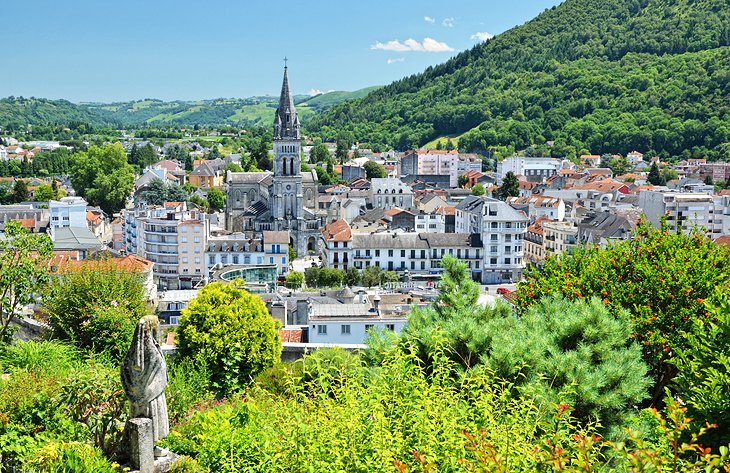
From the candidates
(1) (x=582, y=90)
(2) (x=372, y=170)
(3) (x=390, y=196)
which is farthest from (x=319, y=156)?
(1) (x=582, y=90)

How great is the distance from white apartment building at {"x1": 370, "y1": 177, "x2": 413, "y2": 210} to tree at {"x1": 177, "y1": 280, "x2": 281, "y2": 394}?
54885 millimetres

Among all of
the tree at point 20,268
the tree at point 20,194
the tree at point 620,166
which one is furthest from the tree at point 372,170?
the tree at point 20,268

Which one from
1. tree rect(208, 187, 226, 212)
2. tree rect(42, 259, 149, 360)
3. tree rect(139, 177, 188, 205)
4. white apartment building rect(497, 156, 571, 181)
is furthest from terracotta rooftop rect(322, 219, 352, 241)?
white apartment building rect(497, 156, 571, 181)

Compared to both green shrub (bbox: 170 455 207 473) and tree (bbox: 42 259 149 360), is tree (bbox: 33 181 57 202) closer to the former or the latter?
tree (bbox: 42 259 149 360)

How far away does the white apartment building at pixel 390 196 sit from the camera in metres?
67.4

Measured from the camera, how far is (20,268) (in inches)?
415

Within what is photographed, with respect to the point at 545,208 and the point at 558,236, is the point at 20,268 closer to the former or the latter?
the point at 558,236

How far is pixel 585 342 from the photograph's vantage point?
9.07 meters

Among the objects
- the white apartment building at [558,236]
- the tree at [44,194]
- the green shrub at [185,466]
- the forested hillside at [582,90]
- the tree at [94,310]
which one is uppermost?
the forested hillside at [582,90]

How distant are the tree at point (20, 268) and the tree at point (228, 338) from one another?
241cm

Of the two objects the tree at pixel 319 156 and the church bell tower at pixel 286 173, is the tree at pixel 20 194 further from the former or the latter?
the tree at pixel 319 156

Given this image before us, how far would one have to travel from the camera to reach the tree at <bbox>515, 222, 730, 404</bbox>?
1071 centimetres

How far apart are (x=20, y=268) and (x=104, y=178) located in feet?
210

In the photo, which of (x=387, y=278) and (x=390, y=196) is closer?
(x=387, y=278)
